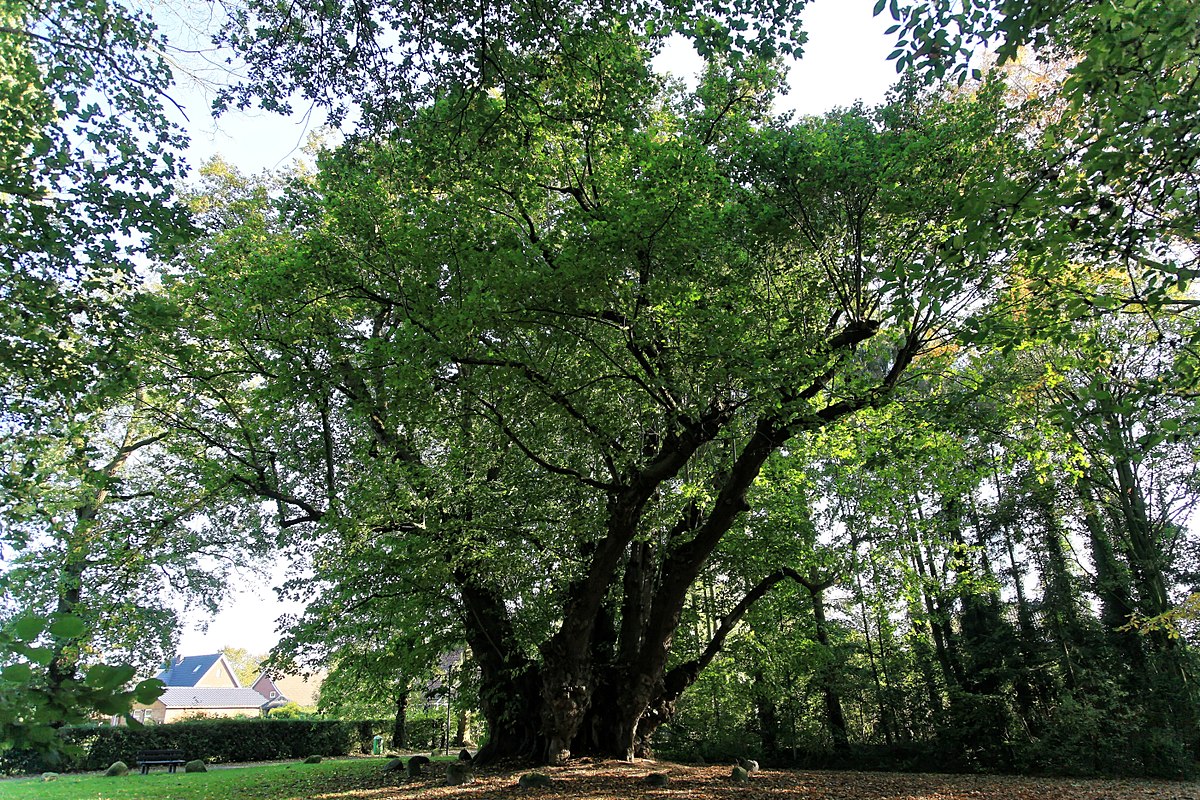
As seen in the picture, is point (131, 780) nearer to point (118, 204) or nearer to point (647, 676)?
point (647, 676)

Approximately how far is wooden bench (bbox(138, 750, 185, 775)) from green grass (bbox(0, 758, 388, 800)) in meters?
1.02

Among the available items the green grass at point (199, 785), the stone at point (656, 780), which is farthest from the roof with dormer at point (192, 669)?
the stone at point (656, 780)

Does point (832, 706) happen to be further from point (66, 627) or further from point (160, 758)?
point (66, 627)

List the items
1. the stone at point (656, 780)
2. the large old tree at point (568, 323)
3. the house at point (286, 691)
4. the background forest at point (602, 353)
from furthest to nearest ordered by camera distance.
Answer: the house at point (286, 691)
the stone at point (656, 780)
the large old tree at point (568, 323)
the background forest at point (602, 353)

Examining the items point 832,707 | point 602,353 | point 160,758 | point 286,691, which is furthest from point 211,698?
point 602,353

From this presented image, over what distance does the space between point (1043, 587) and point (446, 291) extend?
652 inches

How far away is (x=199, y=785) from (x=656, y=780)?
378 inches

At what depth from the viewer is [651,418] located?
1091 cm

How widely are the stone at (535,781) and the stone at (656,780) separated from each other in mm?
1327

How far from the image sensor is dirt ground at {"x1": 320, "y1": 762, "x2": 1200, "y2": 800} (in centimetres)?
867

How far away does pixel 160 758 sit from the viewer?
18531mm

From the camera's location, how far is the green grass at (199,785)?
36.8ft

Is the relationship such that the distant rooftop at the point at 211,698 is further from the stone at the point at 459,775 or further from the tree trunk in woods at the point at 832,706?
the tree trunk in woods at the point at 832,706

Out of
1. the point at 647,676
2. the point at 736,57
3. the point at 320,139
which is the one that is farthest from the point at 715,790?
the point at 320,139
